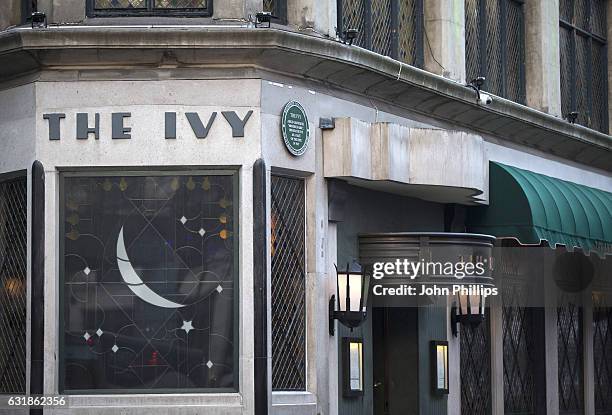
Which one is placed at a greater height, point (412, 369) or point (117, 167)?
point (117, 167)

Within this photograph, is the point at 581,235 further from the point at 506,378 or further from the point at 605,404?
the point at 605,404

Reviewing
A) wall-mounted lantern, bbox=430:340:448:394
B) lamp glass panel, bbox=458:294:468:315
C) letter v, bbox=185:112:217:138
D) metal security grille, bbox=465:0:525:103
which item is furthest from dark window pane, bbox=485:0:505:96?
letter v, bbox=185:112:217:138

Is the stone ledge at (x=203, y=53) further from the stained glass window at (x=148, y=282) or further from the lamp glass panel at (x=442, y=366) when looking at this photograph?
the lamp glass panel at (x=442, y=366)

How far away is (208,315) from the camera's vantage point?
66.6 ft

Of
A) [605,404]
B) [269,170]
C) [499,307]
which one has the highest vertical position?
[269,170]

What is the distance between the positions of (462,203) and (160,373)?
7.08m

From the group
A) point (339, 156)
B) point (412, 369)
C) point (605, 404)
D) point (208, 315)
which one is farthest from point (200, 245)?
point (605, 404)

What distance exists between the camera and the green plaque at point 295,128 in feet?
68.0

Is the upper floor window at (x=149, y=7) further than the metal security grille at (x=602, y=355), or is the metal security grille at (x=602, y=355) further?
the metal security grille at (x=602, y=355)

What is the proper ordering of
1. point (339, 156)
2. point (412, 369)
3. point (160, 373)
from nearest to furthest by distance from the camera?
point (160, 373)
point (339, 156)
point (412, 369)

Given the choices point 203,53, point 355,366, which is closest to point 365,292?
point 355,366

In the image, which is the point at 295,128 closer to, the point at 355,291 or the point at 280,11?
the point at 280,11

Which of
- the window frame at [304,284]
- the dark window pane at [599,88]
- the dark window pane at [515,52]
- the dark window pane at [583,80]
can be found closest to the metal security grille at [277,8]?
the window frame at [304,284]

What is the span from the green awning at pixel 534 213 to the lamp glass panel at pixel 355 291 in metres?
4.34
